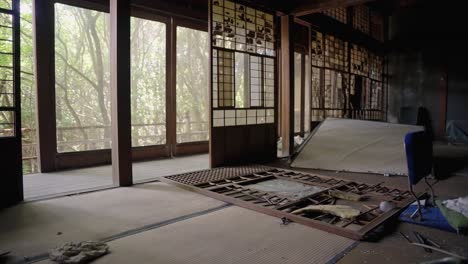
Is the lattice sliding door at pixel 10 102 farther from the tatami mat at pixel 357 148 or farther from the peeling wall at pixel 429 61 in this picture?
the peeling wall at pixel 429 61

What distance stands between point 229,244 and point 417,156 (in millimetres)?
1560

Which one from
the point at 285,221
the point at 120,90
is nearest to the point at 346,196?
the point at 285,221

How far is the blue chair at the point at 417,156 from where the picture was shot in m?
2.40

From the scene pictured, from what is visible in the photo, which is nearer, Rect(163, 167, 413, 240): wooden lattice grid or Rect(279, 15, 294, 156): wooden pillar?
Rect(163, 167, 413, 240): wooden lattice grid

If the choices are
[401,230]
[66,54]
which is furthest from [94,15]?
[401,230]

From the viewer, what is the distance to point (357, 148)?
5.18 metres

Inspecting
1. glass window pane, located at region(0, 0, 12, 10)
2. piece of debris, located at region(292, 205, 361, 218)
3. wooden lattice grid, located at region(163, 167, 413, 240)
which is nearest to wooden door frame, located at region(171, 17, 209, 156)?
wooden lattice grid, located at region(163, 167, 413, 240)

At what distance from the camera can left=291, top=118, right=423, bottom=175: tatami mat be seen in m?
4.83

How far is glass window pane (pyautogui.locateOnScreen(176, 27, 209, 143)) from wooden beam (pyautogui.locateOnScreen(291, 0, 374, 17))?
2.51 meters

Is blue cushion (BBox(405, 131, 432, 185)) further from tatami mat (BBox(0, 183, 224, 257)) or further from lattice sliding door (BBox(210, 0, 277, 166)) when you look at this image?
lattice sliding door (BBox(210, 0, 277, 166))

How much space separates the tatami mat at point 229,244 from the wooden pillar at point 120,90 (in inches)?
61.2

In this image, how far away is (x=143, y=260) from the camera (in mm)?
1982

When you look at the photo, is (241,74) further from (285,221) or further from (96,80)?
(285,221)

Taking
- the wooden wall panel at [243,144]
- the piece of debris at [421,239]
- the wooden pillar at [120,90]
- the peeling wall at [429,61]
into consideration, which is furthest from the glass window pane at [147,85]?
the peeling wall at [429,61]
